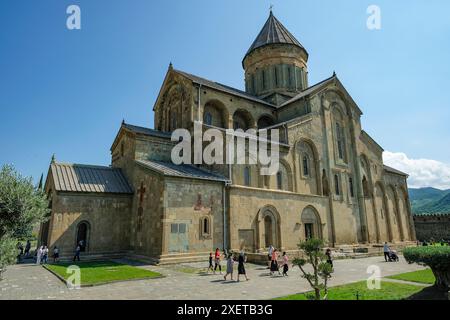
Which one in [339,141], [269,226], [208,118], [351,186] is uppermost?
[208,118]

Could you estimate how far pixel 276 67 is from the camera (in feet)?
114

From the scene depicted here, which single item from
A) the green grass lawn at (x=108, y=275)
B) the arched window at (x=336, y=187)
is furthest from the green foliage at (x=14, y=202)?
the arched window at (x=336, y=187)

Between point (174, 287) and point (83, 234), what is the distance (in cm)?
1206

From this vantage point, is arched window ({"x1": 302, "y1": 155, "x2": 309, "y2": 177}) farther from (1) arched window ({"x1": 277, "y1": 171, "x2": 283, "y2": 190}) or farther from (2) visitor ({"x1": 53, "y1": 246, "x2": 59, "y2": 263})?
(2) visitor ({"x1": 53, "y1": 246, "x2": 59, "y2": 263})

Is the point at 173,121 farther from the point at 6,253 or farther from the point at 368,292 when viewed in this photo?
the point at 368,292

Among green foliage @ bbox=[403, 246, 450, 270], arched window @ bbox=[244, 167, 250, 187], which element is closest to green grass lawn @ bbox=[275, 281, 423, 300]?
green foliage @ bbox=[403, 246, 450, 270]

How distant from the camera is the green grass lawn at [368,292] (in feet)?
29.3

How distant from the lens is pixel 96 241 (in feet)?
64.5

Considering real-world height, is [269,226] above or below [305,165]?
below

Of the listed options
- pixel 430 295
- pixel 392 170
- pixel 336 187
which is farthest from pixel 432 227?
pixel 430 295

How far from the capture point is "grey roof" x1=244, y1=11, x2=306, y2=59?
35344mm

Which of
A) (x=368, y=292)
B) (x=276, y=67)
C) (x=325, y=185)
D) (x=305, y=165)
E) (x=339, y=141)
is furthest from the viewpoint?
(x=276, y=67)

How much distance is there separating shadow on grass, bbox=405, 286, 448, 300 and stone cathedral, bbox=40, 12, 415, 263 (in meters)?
9.69

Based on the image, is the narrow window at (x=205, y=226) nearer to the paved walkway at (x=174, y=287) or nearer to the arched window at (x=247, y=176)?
the paved walkway at (x=174, y=287)
